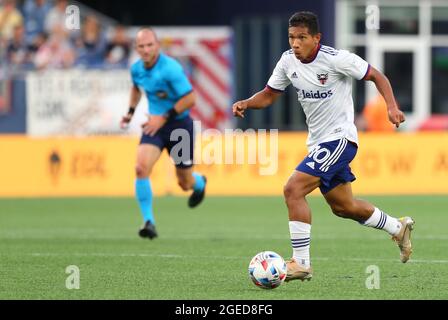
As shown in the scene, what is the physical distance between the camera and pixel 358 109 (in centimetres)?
2923

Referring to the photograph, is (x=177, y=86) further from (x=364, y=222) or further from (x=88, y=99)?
(x=88, y=99)

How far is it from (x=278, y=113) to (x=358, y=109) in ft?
8.67

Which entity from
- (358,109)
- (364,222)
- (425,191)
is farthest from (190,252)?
(358,109)

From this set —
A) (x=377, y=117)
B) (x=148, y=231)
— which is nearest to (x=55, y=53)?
(x=377, y=117)

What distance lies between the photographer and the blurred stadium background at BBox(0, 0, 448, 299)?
49.0 feet

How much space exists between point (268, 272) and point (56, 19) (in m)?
17.1

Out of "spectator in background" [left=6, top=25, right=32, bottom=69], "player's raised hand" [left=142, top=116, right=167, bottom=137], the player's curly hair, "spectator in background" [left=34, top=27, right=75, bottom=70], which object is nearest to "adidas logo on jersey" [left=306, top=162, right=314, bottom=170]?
the player's curly hair

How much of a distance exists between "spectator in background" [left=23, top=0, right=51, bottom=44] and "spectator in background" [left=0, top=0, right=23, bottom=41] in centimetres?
17

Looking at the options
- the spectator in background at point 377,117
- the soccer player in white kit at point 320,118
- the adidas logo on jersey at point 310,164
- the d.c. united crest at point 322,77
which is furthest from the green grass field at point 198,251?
the spectator in background at point 377,117

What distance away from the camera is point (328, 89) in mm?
9805

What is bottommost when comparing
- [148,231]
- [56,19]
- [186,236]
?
[186,236]

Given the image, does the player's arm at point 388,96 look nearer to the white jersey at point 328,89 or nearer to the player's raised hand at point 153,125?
the white jersey at point 328,89

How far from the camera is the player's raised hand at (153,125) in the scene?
1364 cm

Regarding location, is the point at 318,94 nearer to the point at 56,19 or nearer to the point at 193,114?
the point at 56,19
